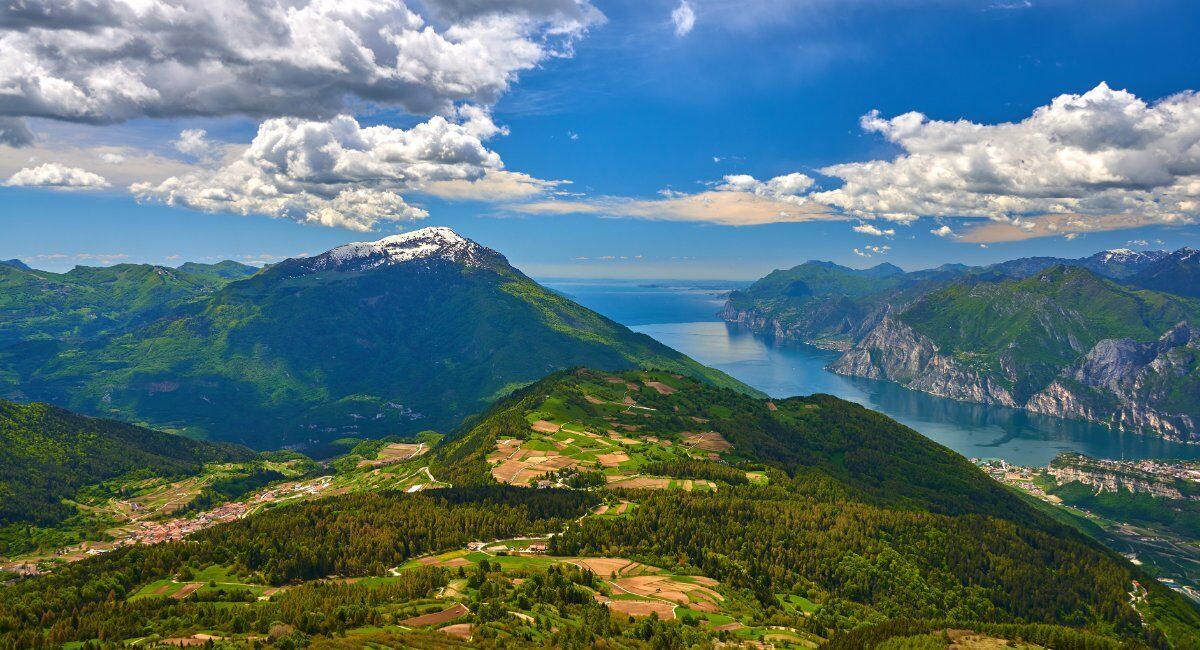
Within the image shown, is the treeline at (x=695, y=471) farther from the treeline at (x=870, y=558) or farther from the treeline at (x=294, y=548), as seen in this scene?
the treeline at (x=294, y=548)

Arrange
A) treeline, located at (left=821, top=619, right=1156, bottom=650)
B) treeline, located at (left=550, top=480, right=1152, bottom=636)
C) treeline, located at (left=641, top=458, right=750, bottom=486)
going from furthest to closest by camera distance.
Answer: treeline, located at (left=641, top=458, right=750, bottom=486) → treeline, located at (left=550, top=480, right=1152, bottom=636) → treeline, located at (left=821, top=619, right=1156, bottom=650)

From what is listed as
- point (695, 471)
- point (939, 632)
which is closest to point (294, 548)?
point (939, 632)

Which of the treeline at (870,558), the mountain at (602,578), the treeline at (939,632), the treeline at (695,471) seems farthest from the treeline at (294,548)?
the treeline at (939,632)

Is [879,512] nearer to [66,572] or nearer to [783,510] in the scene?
[783,510]

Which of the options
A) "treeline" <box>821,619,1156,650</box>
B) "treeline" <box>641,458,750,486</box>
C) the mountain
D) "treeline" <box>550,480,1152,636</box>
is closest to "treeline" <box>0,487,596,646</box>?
the mountain

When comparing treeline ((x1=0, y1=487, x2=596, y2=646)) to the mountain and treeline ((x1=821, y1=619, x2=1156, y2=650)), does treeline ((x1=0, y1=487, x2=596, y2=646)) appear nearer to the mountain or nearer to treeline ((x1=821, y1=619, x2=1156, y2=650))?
the mountain
